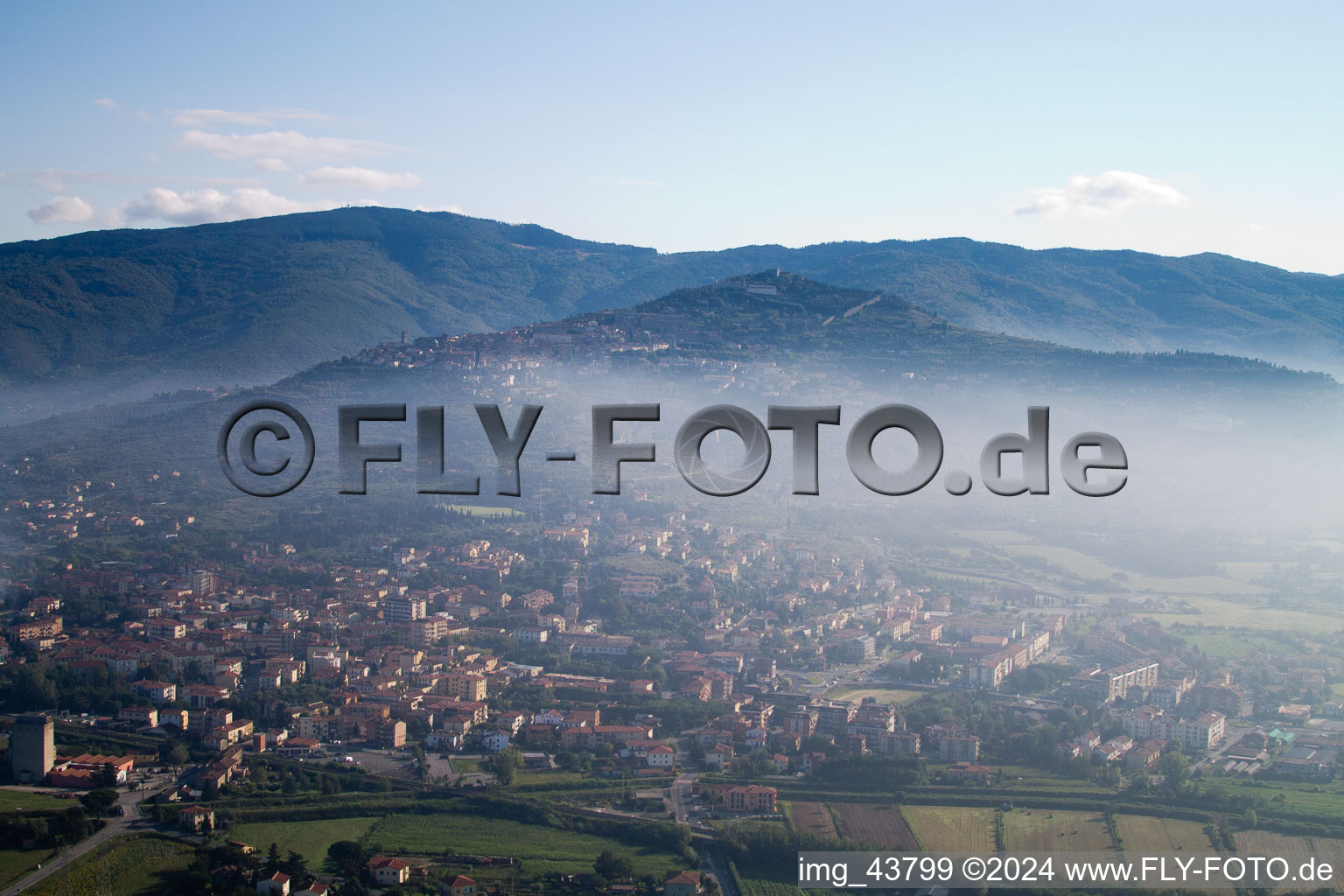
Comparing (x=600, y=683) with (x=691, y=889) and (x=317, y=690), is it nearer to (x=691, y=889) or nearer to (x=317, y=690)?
(x=317, y=690)

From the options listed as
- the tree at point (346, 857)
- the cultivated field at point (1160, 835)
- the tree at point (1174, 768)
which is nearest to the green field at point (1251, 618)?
the tree at point (1174, 768)

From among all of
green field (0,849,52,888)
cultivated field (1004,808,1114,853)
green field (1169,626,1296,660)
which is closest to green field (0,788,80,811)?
green field (0,849,52,888)

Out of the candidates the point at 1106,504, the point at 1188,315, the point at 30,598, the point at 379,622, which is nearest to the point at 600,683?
the point at 379,622

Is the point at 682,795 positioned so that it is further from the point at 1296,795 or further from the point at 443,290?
the point at 443,290

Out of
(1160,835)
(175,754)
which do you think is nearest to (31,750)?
(175,754)

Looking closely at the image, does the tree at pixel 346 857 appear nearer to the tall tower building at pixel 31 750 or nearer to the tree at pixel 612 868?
the tree at pixel 612 868

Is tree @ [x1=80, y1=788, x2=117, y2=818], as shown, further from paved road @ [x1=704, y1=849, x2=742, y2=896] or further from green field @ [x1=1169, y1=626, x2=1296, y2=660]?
green field @ [x1=1169, y1=626, x2=1296, y2=660]
